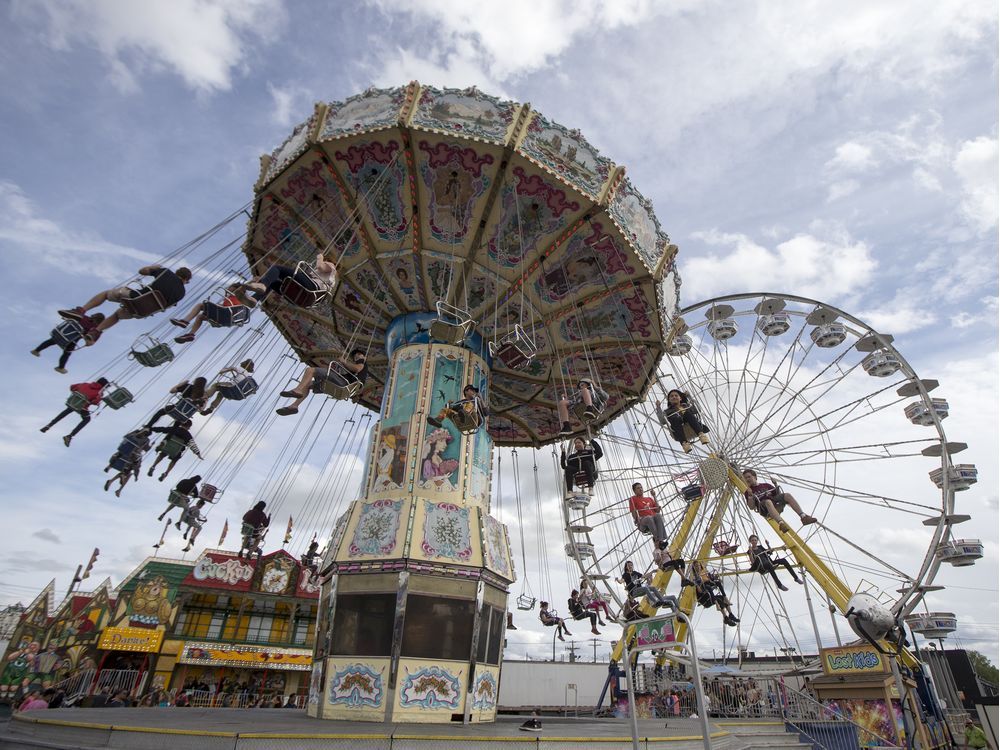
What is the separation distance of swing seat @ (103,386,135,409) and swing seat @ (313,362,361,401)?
2.97 m

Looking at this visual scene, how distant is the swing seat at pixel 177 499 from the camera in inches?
448

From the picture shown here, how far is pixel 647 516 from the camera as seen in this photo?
12.3 metres

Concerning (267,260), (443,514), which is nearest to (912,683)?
(443,514)

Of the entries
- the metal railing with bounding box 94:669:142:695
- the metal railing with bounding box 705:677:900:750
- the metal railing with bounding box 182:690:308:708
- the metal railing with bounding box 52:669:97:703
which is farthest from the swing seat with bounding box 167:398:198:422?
the metal railing with bounding box 94:669:142:695

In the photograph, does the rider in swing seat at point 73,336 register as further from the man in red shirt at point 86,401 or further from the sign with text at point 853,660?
the sign with text at point 853,660

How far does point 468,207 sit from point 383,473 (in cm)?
555

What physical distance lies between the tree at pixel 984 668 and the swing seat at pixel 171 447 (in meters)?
68.5

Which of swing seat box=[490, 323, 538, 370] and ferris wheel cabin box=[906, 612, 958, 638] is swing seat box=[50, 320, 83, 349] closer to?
swing seat box=[490, 323, 538, 370]

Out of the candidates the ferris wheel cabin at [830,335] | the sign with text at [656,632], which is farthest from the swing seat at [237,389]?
the ferris wheel cabin at [830,335]

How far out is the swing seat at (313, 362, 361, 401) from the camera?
31.9ft

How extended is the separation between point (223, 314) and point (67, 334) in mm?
1997

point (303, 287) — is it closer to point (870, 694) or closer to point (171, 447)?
point (171, 447)

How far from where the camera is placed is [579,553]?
18.4 metres

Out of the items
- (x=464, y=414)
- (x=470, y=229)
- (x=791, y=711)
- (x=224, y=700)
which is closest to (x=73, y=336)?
(x=464, y=414)
